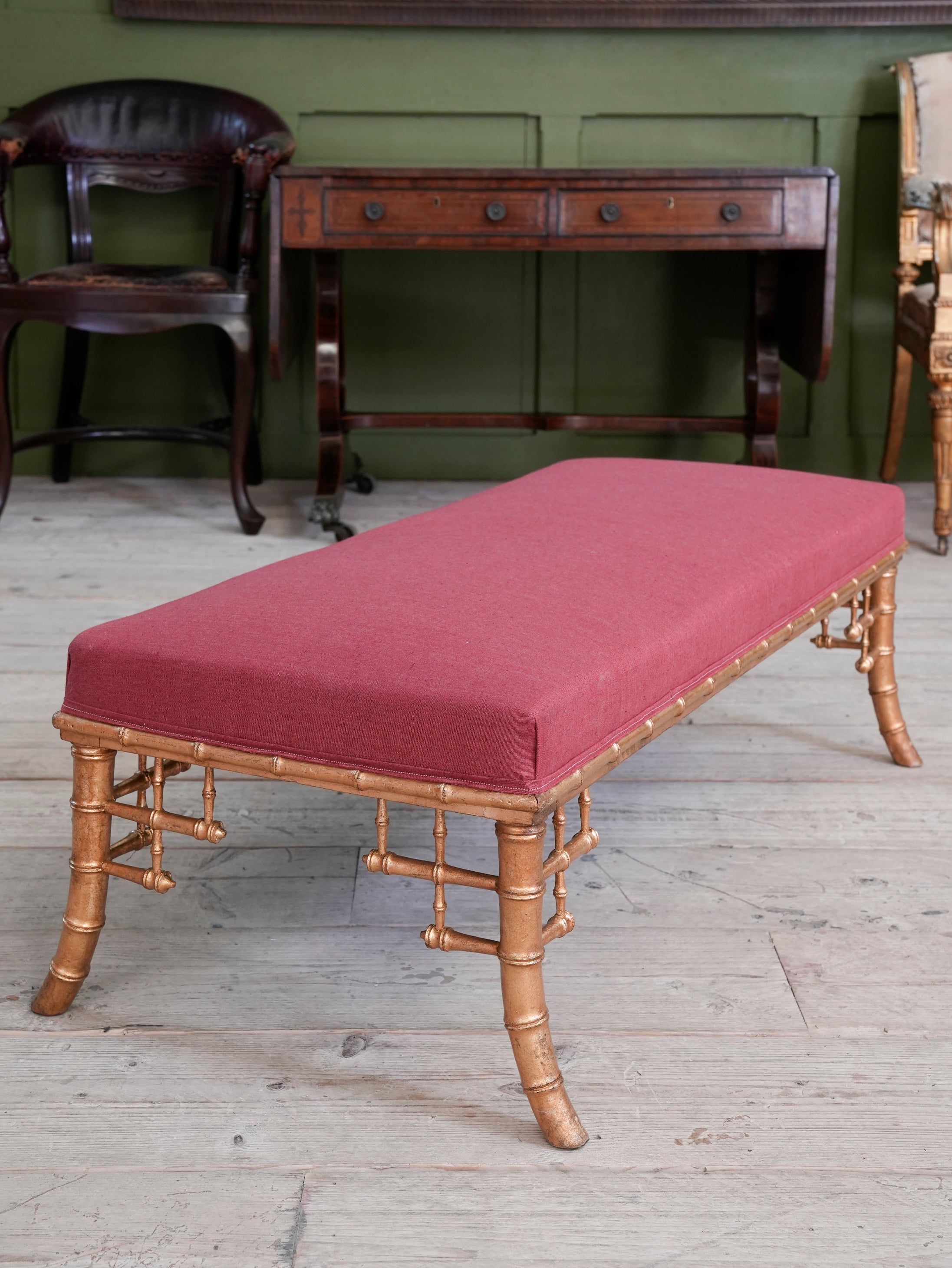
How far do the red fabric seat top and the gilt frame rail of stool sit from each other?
0.01m

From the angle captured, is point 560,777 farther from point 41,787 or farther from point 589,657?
point 41,787

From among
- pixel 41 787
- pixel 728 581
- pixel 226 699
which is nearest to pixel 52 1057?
pixel 226 699

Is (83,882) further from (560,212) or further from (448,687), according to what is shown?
(560,212)

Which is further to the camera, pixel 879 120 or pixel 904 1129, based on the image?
pixel 879 120

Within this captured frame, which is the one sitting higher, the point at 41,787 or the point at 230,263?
the point at 230,263

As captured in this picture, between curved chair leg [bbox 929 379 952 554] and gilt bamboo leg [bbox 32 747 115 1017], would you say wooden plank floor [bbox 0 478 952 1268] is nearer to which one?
gilt bamboo leg [bbox 32 747 115 1017]

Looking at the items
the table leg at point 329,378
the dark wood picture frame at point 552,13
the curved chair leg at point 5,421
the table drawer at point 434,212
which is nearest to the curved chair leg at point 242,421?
the table leg at point 329,378

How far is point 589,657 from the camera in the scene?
1115 mm

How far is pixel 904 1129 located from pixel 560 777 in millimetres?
398

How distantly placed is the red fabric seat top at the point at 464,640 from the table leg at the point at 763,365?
1650 millimetres

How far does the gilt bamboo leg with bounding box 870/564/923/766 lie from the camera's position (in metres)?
1.78

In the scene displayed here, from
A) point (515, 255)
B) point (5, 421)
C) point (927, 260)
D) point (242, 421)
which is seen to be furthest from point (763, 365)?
point (5, 421)

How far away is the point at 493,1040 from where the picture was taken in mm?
1223

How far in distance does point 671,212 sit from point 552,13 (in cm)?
84
